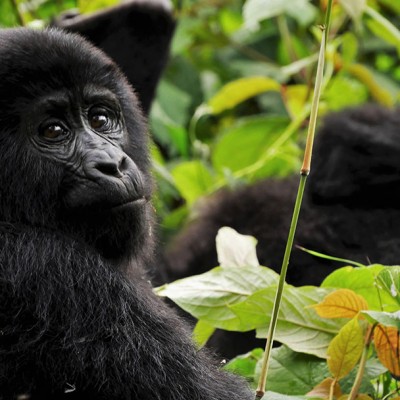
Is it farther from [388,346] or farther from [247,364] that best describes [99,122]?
[388,346]

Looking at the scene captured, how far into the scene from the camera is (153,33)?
3.72 metres

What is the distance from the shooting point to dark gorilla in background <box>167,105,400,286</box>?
355cm

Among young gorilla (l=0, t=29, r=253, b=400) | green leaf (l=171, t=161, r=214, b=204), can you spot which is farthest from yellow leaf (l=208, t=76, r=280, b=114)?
young gorilla (l=0, t=29, r=253, b=400)

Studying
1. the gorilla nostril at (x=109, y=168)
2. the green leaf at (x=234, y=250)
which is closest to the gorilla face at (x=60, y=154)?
the gorilla nostril at (x=109, y=168)

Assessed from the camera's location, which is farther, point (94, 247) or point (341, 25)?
point (341, 25)

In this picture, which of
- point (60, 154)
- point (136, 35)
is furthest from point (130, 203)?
point (136, 35)

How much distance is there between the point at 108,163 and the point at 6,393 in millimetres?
599

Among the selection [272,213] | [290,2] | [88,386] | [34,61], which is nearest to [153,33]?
[290,2]

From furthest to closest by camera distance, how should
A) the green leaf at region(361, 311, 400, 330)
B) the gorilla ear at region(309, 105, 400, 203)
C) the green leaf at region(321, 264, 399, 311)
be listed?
the gorilla ear at region(309, 105, 400, 203)
the green leaf at region(321, 264, 399, 311)
the green leaf at region(361, 311, 400, 330)

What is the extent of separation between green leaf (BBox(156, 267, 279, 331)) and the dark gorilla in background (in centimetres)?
125

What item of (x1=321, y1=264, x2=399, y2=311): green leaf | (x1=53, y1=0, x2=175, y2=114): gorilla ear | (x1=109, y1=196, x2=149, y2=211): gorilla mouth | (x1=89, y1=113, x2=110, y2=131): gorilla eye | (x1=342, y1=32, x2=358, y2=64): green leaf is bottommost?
(x1=321, y1=264, x2=399, y2=311): green leaf

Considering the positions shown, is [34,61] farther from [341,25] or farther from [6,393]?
[341,25]

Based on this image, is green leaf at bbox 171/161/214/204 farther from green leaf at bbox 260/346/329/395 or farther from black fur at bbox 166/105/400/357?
green leaf at bbox 260/346/329/395

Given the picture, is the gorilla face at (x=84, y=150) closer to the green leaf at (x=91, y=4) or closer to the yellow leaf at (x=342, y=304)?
the yellow leaf at (x=342, y=304)
